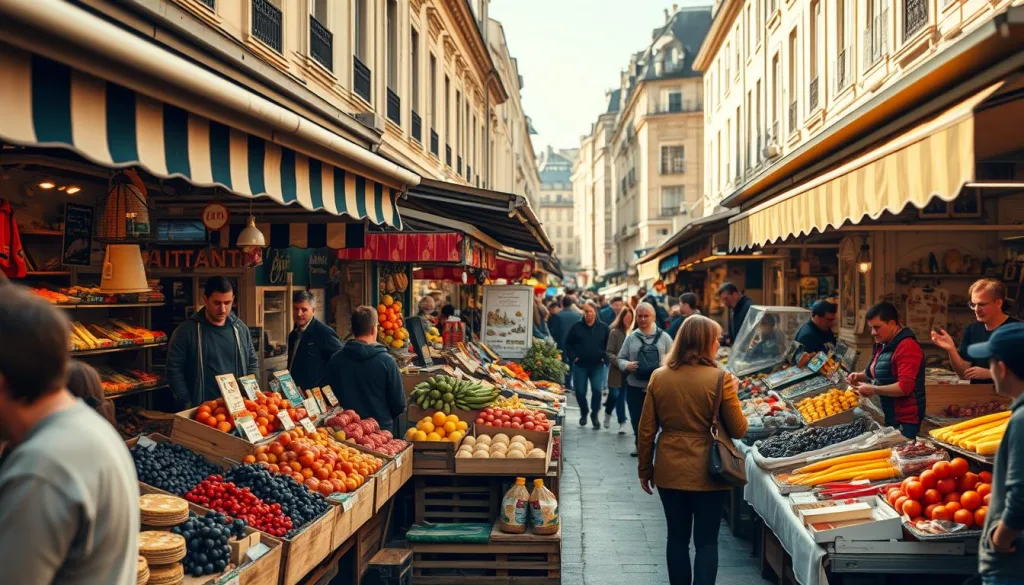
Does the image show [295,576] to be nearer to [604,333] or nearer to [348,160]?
[348,160]

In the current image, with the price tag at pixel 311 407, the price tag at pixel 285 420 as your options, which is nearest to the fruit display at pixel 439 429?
the price tag at pixel 311 407

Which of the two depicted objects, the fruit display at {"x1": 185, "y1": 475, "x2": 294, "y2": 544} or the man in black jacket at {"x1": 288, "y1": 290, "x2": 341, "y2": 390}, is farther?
the man in black jacket at {"x1": 288, "y1": 290, "x2": 341, "y2": 390}

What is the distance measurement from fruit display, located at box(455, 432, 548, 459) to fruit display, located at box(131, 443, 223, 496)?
2.02 m

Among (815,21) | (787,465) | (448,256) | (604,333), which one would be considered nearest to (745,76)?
(815,21)

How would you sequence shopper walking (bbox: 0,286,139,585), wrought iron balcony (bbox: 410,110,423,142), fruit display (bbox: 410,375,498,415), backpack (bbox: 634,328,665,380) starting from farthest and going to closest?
wrought iron balcony (bbox: 410,110,423,142), backpack (bbox: 634,328,665,380), fruit display (bbox: 410,375,498,415), shopper walking (bbox: 0,286,139,585)

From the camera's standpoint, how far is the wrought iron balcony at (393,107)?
16.6 m

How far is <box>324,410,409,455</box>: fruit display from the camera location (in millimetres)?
6691

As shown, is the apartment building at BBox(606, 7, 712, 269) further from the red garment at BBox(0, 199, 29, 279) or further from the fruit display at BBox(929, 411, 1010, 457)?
the red garment at BBox(0, 199, 29, 279)

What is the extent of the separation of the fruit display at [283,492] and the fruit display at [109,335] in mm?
2227

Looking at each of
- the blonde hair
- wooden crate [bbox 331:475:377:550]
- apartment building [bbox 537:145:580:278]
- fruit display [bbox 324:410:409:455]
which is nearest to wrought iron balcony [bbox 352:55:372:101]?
fruit display [bbox 324:410:409:455]

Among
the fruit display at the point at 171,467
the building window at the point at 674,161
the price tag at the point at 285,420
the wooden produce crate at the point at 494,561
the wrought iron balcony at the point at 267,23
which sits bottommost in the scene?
the wooden produce crate at the point at 494,561

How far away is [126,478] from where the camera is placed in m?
2.29

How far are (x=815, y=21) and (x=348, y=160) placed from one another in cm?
1741

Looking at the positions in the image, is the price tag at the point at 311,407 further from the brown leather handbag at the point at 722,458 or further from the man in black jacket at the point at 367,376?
the brown leather handbag at the point at 722,458
